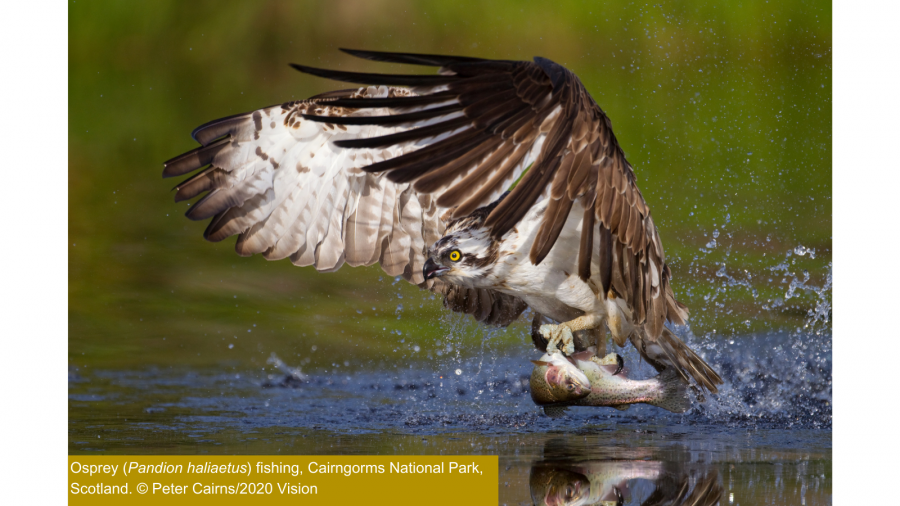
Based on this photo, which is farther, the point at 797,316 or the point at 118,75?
the point at 118,75

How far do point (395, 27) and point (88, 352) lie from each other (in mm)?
3838

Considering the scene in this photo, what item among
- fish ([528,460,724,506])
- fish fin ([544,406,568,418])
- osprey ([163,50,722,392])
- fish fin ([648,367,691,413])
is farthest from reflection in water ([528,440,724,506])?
osprey ([163,50,722,392])

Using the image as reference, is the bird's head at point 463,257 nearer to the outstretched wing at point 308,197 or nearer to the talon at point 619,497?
the outstretched wing at point 308,197

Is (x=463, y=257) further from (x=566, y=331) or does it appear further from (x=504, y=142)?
(x=504, y=142)

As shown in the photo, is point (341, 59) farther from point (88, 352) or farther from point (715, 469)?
point (715, 469)

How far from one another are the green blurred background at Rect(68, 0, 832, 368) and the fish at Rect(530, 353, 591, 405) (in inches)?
75.8

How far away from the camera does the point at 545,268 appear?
3.68 m

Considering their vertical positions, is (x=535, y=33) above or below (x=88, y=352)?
above

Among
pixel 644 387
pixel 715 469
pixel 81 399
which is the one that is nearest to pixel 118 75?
pixel 81 399

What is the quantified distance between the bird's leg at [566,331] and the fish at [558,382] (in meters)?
0.12

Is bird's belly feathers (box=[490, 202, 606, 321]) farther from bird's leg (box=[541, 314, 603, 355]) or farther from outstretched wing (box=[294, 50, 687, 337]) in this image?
outstretched wing (box=[294, 50, 687, 337])

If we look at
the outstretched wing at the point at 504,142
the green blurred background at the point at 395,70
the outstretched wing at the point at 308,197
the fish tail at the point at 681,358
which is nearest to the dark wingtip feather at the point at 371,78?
the outstretched wing at the point at 504,142

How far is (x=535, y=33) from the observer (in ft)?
24.2
